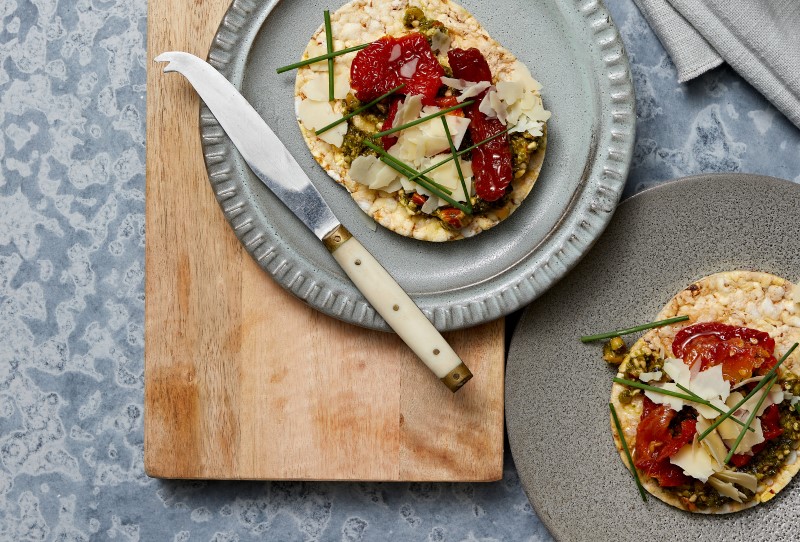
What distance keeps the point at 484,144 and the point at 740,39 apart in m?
1.22

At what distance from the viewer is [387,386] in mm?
2900

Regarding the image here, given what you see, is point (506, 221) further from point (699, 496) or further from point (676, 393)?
point (699, 496)

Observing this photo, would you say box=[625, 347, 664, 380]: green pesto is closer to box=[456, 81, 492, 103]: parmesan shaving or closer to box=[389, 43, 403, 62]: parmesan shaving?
box=[456, 81, 492, 103]: parmesan shaving

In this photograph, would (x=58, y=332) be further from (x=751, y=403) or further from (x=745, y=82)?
(x=745, y=82)

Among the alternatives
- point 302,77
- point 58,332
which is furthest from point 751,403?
point 58,332

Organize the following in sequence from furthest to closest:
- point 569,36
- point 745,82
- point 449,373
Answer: point 745,82, point 569,36, point 449,373

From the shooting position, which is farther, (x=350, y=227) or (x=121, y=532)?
(x=121, y=532)

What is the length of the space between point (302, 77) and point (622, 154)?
1183 millimetres

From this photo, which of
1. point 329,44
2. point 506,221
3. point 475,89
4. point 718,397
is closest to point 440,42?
point 475,89

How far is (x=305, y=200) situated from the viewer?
2.77m

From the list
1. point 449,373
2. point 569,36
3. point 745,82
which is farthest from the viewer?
point 745,82

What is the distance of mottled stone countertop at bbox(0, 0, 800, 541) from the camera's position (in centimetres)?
314

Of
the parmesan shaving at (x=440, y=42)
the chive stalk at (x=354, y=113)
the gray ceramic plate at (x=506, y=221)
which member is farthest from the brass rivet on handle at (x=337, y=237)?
the parmesan shaving at (x=440, y=42)

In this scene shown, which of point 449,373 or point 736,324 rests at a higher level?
point 449,373
